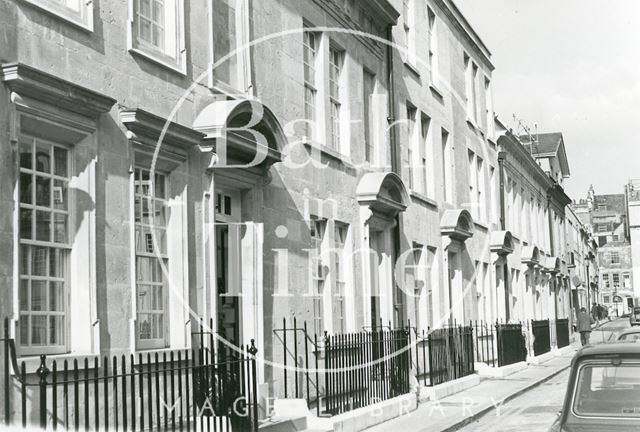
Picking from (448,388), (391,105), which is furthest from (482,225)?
(448,388)

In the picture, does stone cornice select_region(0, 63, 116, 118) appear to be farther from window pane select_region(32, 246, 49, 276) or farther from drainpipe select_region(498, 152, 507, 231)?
drainpipe select_region(498, 152, 507, 231)

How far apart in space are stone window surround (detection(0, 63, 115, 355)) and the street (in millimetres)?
7086

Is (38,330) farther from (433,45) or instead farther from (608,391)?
(433,45)

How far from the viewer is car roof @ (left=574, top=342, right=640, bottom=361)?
742 cm

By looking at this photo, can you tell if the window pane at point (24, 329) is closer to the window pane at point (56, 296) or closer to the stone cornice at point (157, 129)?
the window pane at point (56, 296)

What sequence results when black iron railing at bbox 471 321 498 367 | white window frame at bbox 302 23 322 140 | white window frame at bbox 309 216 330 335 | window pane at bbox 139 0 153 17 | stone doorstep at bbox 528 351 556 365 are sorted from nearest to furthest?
1. window pane at bbox 139 0 153 17
2. white window frame at bbox 309 216 330 335
3. white window frame at bbox 302 23 322 140
4. black iron railing at bbox 471 321 498 367
5. stone doorstep at bbox 528 351 556 365

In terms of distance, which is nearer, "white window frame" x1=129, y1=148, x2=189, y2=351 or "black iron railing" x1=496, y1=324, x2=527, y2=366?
"white window frame" x1=129, y1=148, x2=189, y2=351

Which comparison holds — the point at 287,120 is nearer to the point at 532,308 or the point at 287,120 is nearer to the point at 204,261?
the point at 204,261

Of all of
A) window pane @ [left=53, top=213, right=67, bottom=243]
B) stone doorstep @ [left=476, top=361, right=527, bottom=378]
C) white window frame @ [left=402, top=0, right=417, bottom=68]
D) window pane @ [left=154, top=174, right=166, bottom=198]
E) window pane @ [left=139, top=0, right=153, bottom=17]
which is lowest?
stone doorstep @ [left=476, top=361, right=527, bottom=378]

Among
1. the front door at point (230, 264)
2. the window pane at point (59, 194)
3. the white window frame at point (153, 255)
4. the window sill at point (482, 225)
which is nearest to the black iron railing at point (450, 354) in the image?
the front door at point (230, 264)

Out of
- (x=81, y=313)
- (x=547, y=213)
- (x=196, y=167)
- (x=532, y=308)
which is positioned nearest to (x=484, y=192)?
(x=532, y=308)

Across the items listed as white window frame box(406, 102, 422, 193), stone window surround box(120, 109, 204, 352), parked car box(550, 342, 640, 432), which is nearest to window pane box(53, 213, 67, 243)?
stone window surround box(120, 109, 204, 352)

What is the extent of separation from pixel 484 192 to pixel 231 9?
691 inches

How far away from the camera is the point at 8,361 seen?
23.7 feet
